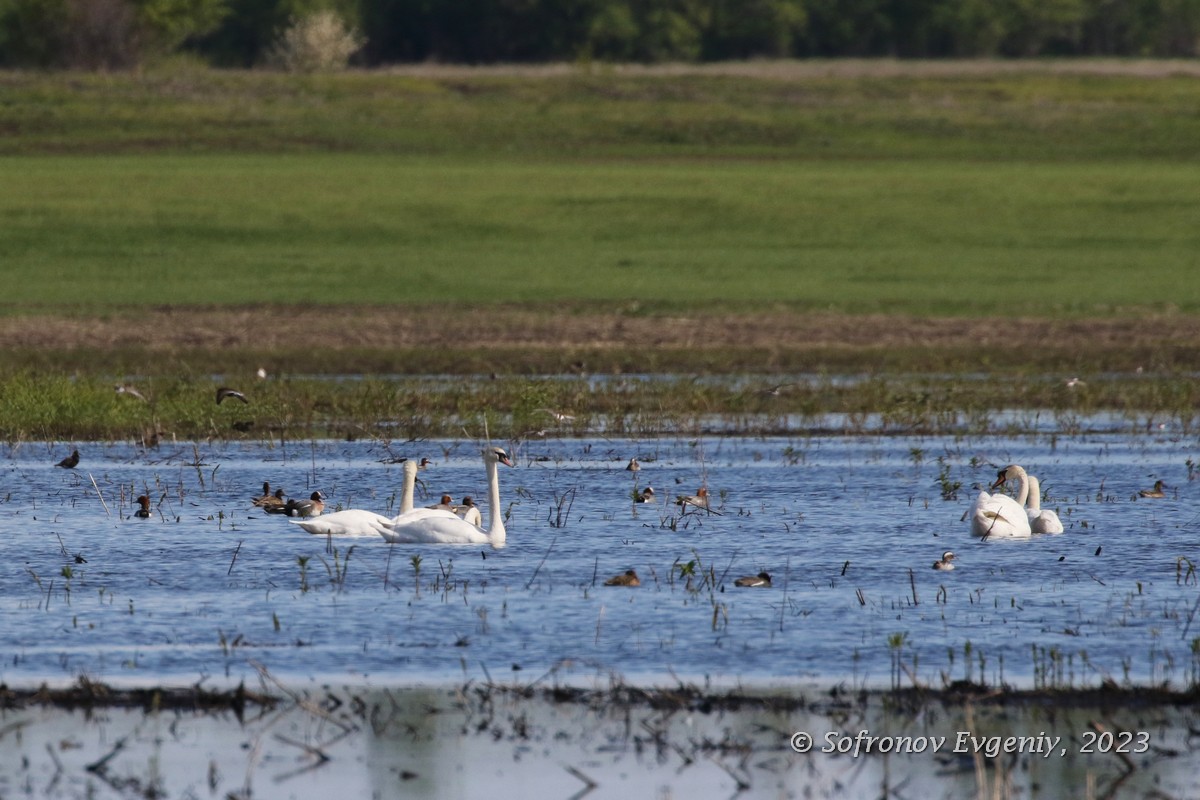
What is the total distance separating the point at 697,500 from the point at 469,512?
2.02 m

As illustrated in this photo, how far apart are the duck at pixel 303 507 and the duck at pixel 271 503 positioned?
32mm

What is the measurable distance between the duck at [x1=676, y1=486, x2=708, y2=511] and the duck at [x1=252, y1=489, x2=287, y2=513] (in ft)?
9.59

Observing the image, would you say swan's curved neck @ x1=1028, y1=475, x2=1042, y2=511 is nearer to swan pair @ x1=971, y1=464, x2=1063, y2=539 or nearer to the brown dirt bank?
swan pair @ x1=971, y1=464, x2=1063, y2=539

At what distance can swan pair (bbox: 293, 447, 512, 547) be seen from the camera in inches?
592

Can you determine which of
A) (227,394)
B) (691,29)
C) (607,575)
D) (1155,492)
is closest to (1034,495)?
(1155,492)

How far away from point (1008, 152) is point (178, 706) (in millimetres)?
47521

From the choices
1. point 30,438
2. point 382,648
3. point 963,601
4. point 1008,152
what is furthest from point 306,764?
point 1008,152

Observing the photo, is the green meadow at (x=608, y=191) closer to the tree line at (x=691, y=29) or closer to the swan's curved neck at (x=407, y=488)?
the tree line at (x=691, y=29)

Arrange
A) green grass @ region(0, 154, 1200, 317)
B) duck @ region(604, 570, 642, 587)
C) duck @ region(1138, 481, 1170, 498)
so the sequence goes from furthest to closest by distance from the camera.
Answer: green grass @ region(0, 154, 1200, 317) < duck @ region(1138, 481, 1170, 498) < duck @ region(604, 570, 642, 587)

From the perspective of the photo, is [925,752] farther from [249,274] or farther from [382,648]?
[249,274]

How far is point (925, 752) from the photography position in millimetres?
9414

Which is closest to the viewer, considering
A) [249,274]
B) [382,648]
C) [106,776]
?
[106,776]

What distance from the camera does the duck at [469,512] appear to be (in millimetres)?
15500

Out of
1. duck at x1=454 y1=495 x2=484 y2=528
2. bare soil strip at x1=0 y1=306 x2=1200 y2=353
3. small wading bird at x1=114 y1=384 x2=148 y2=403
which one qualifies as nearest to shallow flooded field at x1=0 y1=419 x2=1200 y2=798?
duck at x1=454 y1=495 x2=484 y2=528
